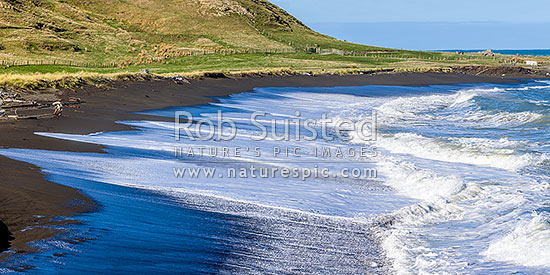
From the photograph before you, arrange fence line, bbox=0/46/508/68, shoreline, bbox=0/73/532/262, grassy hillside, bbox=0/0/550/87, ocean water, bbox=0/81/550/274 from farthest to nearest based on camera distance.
A: grassy hillside, bbox=0/0/550/87 → fence line, bbox=0/46/508/68 → shoreline, bbox=0/73/532/262 → ocean water, bbox=0/81/550/274

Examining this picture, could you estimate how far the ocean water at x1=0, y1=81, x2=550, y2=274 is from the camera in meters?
8.20

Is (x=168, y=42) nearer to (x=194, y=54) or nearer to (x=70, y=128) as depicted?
(x=194, y=54)

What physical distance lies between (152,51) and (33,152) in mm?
68418

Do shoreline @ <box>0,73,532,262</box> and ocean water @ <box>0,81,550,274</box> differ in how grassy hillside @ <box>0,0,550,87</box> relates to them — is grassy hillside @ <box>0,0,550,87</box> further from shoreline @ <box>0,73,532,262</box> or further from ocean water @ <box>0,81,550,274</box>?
ocean water @ <box>0,81,550,274</box>

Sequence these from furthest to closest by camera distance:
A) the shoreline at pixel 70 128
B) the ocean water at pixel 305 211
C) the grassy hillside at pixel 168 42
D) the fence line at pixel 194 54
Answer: the grassy hillside at pixel 168 42, the fence line at pixel 194 54, the shoreline at pixel 70 128, the ocean water at pixel 305 211

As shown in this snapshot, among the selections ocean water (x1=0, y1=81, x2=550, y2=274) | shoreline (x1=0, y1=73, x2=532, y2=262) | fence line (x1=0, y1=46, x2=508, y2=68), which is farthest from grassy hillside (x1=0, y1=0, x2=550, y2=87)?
ocean water (x1=0, y1=81, x2=550, y2=274)

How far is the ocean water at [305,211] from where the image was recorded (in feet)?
26.9

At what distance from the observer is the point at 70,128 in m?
17.7

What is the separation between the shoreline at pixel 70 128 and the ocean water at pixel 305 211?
1.45 feet

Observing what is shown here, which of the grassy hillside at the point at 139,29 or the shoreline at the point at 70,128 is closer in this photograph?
the shoreline at the point at 70,128

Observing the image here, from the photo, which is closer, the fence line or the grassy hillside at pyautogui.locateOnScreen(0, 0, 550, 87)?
the fence line

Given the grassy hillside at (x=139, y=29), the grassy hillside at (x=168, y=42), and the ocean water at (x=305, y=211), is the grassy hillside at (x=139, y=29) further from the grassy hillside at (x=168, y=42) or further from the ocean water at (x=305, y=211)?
the ocean water at (x=305, y=211)

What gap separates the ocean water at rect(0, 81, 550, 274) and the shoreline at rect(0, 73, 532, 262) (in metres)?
0.44

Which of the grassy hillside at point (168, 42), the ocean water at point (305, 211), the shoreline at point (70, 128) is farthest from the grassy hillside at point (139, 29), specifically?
the ocean water at point (305, 211)
